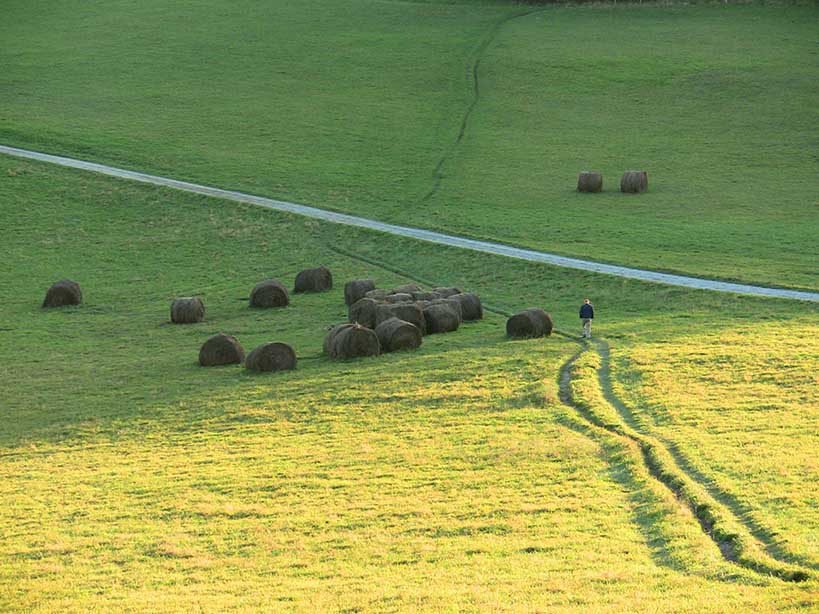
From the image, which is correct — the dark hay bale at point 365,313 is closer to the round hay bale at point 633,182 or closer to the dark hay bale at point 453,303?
the dark hay bale at point 453,303

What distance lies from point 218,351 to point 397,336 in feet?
20.8

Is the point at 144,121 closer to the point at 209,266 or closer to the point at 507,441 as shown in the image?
the point at 209,266

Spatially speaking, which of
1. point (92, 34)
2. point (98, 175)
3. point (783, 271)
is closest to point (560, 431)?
point (783, 271)

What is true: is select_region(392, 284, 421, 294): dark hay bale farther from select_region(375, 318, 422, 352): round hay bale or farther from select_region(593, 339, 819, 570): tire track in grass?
select_region(593, 339, 819, 570): tire track in grass

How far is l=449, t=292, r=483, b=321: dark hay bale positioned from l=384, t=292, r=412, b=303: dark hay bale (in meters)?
1.94

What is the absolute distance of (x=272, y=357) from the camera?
42219mm

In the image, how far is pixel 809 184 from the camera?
7712 centimetres

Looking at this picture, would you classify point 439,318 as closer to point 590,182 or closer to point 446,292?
point 446,292

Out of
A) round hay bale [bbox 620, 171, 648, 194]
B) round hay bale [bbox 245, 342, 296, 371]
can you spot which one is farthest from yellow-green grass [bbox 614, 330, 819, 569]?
round hay bale [bbox 620, 171, 648, 194]

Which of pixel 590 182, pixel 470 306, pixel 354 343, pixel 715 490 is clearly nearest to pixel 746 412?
pixel 715 490

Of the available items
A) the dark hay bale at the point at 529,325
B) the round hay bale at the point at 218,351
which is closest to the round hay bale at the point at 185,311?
the round hay bale at the point at 218,351

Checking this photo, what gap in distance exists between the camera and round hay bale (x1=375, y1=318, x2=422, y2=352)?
4381 centimetres

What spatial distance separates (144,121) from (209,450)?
218 feet

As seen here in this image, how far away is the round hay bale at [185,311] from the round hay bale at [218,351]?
8550mm
